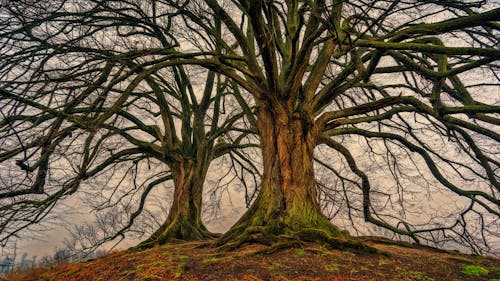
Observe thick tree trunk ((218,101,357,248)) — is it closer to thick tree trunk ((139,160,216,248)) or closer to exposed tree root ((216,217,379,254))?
exposed tree root ((216,217,379,254))

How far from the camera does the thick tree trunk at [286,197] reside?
425 centimetres

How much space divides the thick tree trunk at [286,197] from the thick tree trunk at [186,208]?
1820 millimetres

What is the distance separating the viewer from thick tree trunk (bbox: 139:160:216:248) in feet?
20.7

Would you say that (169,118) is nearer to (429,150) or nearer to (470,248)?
(429,150)

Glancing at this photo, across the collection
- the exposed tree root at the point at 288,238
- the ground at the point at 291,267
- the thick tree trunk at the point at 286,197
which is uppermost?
the thick tree trunk at the point at 286,197

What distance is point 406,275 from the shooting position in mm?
3141

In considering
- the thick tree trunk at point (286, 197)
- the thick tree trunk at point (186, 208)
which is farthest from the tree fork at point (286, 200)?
the thick tree trunk at point (186, 208)

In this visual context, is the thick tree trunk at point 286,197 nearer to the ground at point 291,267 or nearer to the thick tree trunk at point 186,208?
the ground at point 291,267

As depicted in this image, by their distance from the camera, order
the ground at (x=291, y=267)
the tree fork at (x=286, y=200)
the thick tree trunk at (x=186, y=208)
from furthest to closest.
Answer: the thick tree trunk at (x=186, y=208) → the tree fork at (x=286, y=200) → the ground at (x=291, y=267)

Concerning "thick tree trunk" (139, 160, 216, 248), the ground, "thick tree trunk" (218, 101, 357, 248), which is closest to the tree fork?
"thick tree trunk" (218, 101, 357, 248)

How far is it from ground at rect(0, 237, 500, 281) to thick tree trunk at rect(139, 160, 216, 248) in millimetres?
1933

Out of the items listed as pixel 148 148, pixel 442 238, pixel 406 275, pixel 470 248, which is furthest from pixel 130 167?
pixel 470 248

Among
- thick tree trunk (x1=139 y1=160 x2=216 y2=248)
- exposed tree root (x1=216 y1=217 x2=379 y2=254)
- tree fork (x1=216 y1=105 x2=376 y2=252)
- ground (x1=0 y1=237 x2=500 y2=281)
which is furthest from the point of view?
thick tree trunk (x1=139 y1=160 x2=216 y2=248)

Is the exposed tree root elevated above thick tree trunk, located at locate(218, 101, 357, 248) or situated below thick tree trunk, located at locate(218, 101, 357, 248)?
below
